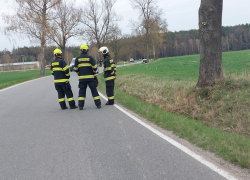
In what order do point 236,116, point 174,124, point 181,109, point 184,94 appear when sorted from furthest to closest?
point 184,94 → point 181,109 → point 236,116 → point 174,124

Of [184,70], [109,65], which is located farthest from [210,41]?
[184,70]

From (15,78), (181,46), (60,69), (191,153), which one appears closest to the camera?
(191,153)

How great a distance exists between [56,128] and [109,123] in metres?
1.33

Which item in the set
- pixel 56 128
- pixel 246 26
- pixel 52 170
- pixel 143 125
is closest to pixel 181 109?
pixel 143 125

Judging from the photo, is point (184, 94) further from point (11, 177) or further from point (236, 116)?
point (11, 177)

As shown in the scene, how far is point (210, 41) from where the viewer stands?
8.39 meters

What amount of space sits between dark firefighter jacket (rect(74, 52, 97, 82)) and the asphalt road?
1604mm

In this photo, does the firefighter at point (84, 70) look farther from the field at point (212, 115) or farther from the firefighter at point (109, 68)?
the field at point (212, 115)

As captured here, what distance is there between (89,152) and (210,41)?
5.92m

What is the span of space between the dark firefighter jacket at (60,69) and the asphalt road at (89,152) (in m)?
1.69

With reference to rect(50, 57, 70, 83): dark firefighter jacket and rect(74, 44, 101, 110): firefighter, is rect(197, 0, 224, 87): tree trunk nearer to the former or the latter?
rect(74, 44, 101, 110): firefighter

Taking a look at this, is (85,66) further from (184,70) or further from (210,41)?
(184,70)

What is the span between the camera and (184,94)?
29.5 feet

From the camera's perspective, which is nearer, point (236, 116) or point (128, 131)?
point (128, 131)
